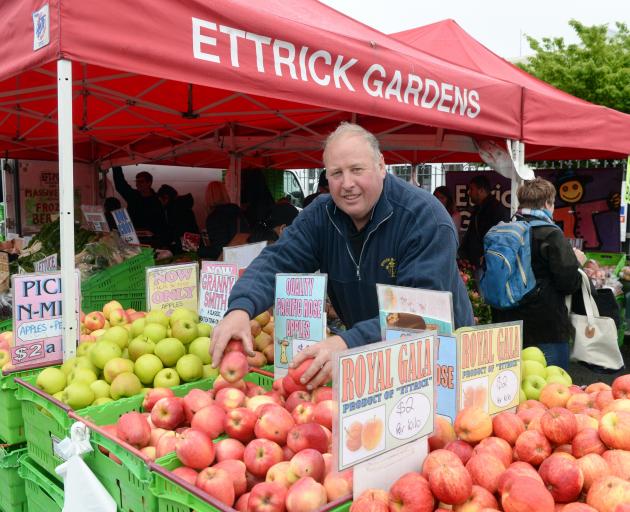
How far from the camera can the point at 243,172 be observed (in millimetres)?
9148

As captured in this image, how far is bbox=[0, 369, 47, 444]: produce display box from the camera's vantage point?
8.07 ft

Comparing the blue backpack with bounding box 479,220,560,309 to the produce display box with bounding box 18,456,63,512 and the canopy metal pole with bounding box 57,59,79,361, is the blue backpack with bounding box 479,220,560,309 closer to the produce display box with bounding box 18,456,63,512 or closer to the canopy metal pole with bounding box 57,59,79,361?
the canopy metal pole with bounding box 57,59,79,361

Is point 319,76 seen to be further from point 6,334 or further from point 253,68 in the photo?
point 6,334

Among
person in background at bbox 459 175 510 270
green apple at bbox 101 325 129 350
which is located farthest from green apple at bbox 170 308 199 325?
person in background at bbox 459 175 510 270

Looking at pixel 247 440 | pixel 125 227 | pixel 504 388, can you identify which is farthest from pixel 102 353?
pixel 125 227

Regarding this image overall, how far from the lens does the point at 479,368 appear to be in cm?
180

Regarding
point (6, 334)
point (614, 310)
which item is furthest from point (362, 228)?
point (614, 310)

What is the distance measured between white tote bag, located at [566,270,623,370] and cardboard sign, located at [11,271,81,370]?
3.48 meters

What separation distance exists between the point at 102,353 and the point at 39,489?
580 millimetres

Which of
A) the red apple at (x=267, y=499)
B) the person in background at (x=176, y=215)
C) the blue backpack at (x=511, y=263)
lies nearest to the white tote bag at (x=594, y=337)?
the blue backpack at (x=511, y=263)

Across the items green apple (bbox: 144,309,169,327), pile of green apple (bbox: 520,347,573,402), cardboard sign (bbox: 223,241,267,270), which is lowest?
pile of green apple (bbox: 520,347,573,402)

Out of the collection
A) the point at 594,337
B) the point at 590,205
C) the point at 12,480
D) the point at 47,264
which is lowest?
the point at 12,480

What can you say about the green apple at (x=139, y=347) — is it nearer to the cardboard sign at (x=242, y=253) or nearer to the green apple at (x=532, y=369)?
the cardboard sign at (x=242, y=253)

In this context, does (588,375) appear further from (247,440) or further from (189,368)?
(247,440)
